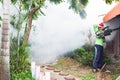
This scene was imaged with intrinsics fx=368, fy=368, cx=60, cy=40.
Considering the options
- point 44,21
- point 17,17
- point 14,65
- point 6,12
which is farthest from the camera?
point 44,21

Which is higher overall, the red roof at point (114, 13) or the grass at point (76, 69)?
the red roof at point (114, 13)

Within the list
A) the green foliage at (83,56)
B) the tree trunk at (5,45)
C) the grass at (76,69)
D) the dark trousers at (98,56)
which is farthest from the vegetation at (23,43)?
the tree trunk at (5,45)

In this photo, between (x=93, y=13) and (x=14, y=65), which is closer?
(x=14, y=65)

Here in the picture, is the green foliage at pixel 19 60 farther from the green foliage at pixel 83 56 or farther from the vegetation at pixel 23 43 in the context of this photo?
the green foliage at pixel 83 56

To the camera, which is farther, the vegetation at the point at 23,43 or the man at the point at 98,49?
→ the man at the point at 98,49

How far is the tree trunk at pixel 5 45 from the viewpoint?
32.9ft

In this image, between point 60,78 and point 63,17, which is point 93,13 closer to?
point 63,17

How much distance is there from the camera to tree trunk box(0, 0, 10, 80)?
32.9 feet

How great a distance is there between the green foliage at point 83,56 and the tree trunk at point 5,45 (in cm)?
419

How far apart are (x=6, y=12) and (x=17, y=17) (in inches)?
109

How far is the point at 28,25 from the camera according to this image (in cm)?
1285

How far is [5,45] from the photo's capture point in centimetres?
1008

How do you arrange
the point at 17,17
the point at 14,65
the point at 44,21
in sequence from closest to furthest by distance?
the point at 14,65, the point at 17,17, the point at 44,21

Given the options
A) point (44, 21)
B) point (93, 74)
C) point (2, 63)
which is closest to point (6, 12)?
point (2, 63)
